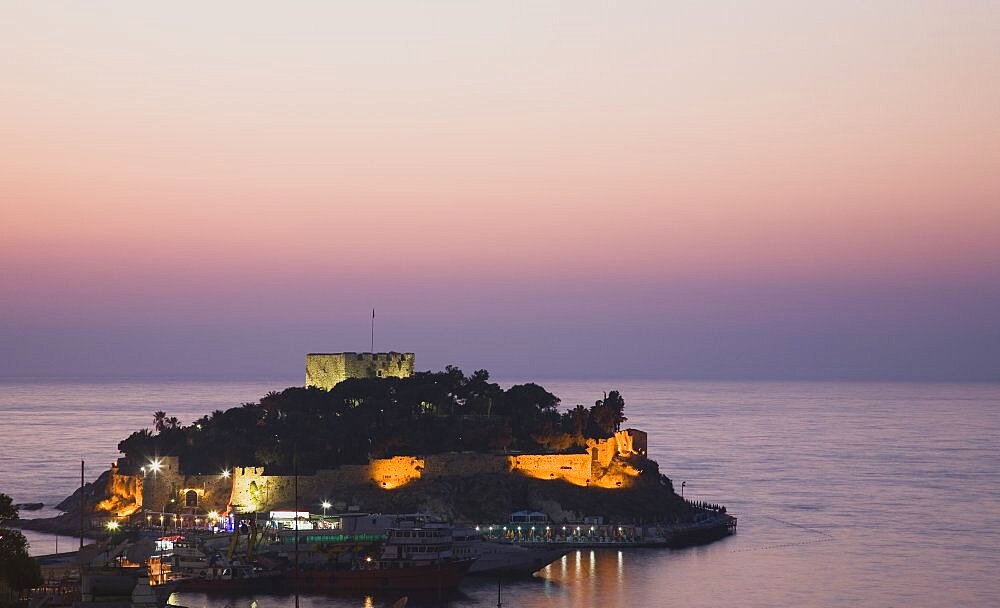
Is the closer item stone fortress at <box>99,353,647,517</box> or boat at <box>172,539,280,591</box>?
boat at <box>172,539,280,591</box>

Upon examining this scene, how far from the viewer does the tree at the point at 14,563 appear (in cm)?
4331

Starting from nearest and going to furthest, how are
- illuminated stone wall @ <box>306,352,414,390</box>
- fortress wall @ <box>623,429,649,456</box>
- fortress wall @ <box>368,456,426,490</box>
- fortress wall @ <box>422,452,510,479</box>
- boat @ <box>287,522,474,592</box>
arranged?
boat @ <box>287,522,474,592</box>, fortress wall @ <box>368,456,426,490</box>, fortress wall @ <box>422,452,510,479</box>, fortress wall @ <box>623,429,649,456</box>, illuminated stone wall @ <box>306,352,414,390</box>

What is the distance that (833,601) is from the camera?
74562 millimetres

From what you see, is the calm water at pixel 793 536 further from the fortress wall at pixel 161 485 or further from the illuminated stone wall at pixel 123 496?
the fortress wall at pixel 161 485

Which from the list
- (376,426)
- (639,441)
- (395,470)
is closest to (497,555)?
(395,470)

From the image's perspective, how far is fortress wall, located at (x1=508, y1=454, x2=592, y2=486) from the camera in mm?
94938

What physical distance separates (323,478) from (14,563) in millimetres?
47937

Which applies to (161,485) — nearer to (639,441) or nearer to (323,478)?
(323,478)

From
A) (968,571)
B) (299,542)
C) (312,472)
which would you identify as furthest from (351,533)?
(968,571)

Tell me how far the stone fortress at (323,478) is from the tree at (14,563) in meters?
43.6

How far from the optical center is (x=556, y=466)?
95.6 meters

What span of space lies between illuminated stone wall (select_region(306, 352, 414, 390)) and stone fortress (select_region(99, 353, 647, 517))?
19.7m

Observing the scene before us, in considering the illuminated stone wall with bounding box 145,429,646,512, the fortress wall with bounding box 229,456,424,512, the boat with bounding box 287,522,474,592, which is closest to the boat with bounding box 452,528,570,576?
the boat with bounding box 287,522,474,592

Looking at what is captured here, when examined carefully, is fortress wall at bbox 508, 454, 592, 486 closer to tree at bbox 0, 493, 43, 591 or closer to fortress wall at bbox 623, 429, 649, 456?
fortress wall at bbox 623, 429, 649, 456
